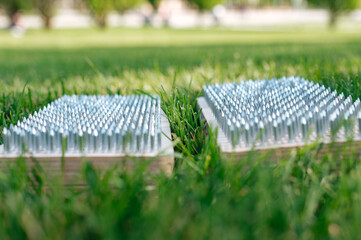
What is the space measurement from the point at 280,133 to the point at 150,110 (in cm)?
80

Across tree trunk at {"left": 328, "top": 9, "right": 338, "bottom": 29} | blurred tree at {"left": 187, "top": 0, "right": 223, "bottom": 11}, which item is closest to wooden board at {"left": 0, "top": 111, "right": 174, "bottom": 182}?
tree trunk at {"left": 328, "top": 9, "right": 338, "bottom": 29}

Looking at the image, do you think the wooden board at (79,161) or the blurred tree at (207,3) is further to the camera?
the blurred tree at (207,3)

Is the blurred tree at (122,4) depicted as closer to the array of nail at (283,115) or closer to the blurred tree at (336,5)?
the blurred tree at (336,5)

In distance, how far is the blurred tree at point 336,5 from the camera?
24.1 m

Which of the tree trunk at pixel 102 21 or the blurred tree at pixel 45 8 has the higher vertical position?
the blurred tree at pixel 45 8

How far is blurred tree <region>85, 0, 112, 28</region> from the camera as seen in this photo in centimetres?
2495

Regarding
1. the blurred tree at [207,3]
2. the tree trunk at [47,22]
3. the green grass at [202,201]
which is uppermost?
the blurred tree at [207,3]

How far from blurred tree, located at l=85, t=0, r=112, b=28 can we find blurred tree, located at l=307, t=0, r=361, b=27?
11759mm

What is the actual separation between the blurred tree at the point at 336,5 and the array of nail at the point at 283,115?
79.2ft

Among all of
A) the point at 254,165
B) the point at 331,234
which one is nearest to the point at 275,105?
the point at 254,165

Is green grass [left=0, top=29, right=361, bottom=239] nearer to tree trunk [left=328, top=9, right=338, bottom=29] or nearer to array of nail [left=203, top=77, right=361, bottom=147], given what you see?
array of nail [left=203, top=77, right=361, bottom=147]

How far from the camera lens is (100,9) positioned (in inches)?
997

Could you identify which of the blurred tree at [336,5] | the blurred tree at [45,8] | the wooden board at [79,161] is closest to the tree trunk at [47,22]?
the blurred tree at [45,8]

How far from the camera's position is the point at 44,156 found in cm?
151
